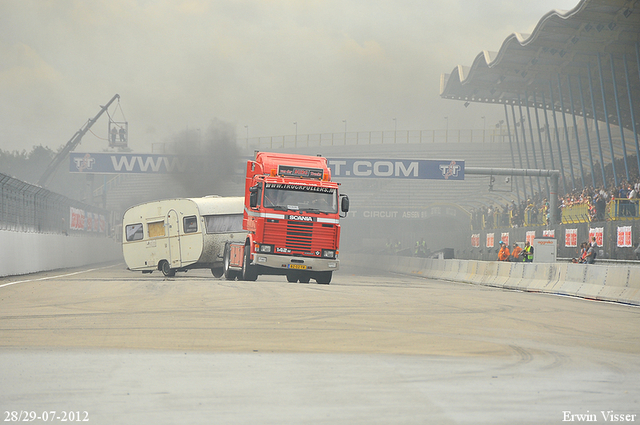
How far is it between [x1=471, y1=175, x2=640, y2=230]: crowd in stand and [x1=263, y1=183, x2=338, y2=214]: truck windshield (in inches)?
498

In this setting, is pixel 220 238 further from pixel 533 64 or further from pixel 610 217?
pixel 533 64

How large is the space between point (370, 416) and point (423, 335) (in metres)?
4.97

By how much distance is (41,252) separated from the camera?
95.5ft

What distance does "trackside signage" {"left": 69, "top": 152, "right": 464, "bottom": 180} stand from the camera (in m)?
50.0

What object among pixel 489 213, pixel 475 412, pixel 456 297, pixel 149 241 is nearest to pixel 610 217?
pixel 456 297

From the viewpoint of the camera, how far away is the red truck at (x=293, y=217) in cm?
2145

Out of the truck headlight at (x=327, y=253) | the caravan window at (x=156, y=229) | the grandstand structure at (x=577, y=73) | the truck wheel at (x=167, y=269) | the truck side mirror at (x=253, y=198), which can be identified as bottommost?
the truck wheel at (x=167, y=269)

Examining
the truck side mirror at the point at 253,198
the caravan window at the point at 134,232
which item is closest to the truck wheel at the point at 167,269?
the caravan window at the point at 134,232

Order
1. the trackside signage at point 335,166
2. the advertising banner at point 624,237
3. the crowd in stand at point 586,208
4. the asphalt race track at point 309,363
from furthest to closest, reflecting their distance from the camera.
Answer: the trackside signage at point 335,166, the crowd in stand at point 586,208, the advertising banner at point 624,237, the asphalt race track at point 309,363

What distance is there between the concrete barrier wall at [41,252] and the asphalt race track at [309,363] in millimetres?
10042

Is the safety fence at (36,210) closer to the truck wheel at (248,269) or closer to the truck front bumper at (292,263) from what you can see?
the truck wheel at (248,269)

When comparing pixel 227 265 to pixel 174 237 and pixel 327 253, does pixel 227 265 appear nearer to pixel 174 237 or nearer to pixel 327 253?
pixel 174 237

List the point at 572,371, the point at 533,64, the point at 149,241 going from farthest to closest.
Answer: the point at 533,64
the point at 149,241
the point at 572,371

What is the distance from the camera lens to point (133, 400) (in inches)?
229
